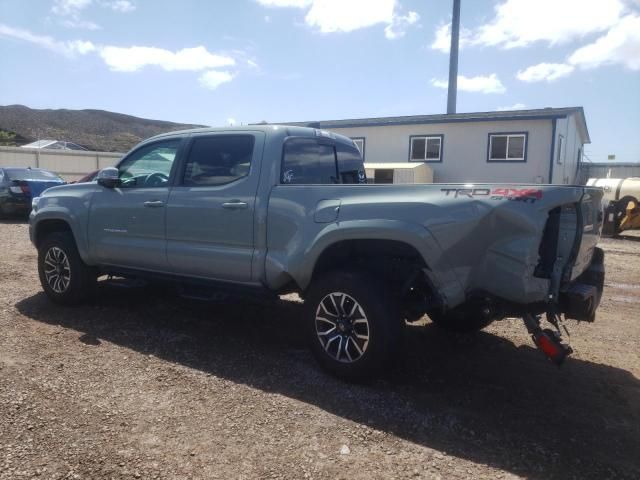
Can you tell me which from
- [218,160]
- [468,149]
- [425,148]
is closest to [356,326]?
[218,160]

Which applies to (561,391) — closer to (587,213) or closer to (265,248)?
(587,213)

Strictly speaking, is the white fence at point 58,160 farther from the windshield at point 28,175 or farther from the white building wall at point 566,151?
the white building wall at point 566,151

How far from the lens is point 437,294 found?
3.49m

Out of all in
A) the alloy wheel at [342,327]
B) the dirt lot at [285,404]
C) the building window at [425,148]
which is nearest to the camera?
the dirt lot at [285,404]

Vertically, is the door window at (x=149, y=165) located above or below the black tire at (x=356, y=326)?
above

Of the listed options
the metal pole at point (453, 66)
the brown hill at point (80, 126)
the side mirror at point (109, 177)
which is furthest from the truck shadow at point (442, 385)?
the brown hill at point (80, 126)

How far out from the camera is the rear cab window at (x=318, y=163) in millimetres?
4371

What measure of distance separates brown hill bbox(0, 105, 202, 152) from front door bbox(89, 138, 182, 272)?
121 ft

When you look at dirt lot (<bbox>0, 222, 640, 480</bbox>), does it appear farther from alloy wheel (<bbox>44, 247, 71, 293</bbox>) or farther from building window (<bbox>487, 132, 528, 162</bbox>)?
building window (<bbox>487, 132, 528, 162</bbox>)

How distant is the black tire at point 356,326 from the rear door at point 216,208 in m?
0.75

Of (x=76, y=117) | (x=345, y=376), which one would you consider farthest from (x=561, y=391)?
(x=76, y=117)

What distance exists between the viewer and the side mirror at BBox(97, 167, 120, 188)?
5.03 metres

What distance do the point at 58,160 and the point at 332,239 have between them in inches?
949

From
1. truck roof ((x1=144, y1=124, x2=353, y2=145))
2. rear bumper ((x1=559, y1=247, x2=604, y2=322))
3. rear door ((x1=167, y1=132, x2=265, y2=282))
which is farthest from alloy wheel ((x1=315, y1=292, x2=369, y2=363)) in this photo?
truck roof ((x1=144, y1=124, x2=353, y2=145))
